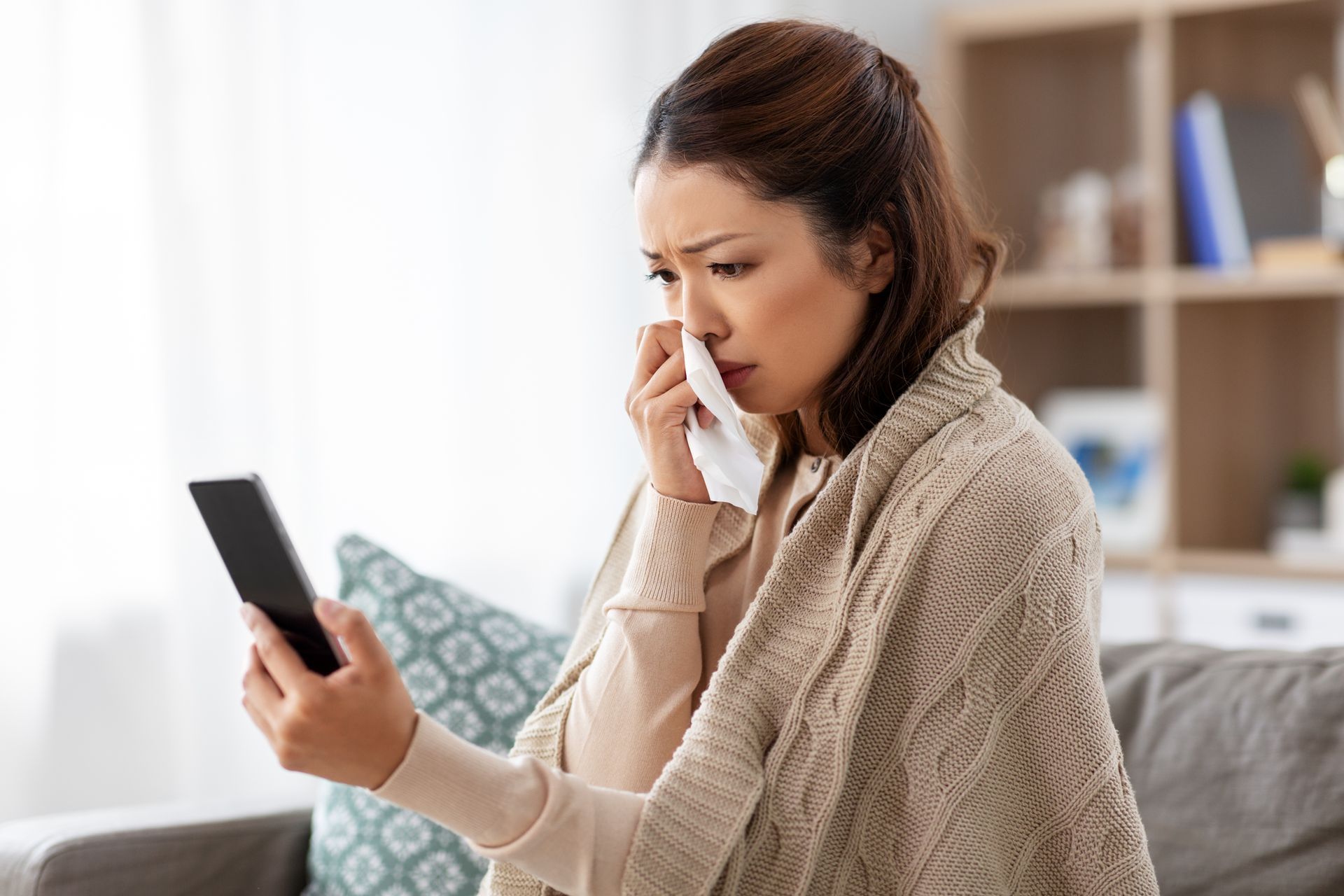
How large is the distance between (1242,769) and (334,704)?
38.5 inches

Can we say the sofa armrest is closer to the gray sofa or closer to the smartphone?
the gray sofa

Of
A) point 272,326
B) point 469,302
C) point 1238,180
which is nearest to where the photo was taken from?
point 272,326

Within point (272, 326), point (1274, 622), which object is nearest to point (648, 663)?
point (272, 326)

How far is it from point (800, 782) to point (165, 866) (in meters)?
0.77

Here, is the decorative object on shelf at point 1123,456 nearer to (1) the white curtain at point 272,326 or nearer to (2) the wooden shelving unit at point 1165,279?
(2) the wooden shelving unit at point 1165,279

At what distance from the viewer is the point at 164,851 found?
1.50 metres

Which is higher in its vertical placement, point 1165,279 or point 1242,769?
point 1165,279

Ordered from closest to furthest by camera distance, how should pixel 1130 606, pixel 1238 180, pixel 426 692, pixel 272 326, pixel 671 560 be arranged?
pixel 671 560 < pixel 426 692 < pixel 272 326 < pixel 1238 180 < pixel 1130 606

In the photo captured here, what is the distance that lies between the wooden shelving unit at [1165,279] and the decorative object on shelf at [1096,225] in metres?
0.03

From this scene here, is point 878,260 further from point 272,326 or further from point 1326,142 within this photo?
point 1326,142

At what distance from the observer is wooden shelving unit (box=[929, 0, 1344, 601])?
123 inches

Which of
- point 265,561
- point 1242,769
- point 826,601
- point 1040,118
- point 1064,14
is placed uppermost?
point 1064,14

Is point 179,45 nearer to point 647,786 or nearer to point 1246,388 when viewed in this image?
point 647,786

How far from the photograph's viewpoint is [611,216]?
2.81m
